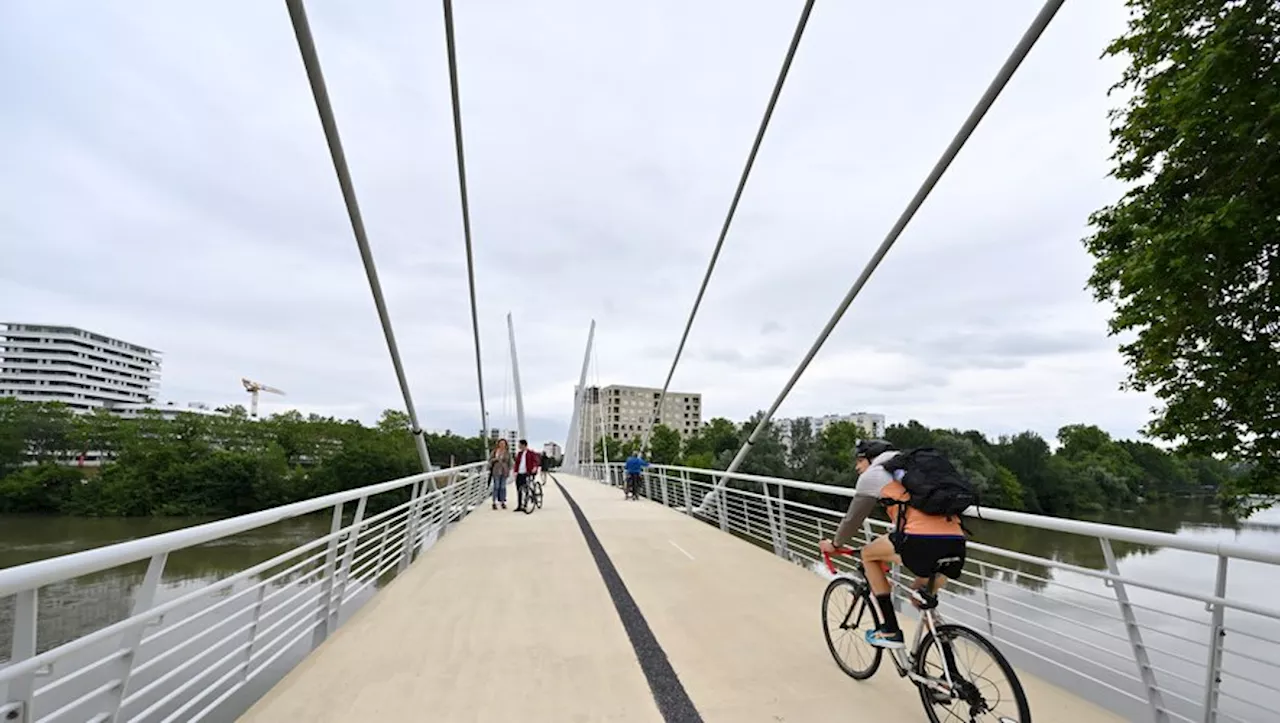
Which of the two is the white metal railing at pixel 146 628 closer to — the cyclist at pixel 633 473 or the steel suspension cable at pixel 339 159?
the steel suspension cable at pixel 339 159

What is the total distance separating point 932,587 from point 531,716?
1989 millimetres

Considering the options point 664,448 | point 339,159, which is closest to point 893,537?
point 339,159

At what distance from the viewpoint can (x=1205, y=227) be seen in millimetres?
6977

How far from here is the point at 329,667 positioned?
147 inches

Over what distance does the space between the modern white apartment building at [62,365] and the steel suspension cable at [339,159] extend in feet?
327

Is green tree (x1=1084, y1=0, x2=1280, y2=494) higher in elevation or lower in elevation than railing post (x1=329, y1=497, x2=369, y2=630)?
higher

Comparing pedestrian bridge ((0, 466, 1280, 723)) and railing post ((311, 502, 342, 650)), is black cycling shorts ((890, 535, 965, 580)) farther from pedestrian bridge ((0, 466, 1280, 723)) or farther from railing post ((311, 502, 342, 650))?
railing post ((311, 502, 342, 650))

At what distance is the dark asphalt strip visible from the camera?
3225mm

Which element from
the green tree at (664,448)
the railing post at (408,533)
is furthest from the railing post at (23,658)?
the green tree at (664,448)

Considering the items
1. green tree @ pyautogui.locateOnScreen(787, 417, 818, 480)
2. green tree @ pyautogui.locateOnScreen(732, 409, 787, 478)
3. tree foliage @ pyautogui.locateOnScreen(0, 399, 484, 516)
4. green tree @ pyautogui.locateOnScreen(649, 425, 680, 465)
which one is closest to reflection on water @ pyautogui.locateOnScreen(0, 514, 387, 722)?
tree foliage @ pyautogui.locateOnScreen(0, 399, 484, 516)

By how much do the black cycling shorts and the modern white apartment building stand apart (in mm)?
106242

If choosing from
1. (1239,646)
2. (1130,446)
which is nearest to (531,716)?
(1239,646)

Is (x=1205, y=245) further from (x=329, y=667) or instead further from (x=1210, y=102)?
(x=329, y=667)

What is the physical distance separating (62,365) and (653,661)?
372 ft
